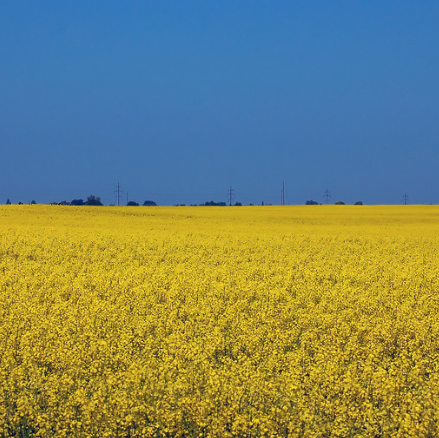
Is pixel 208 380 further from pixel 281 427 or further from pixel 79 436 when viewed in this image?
pixel 79 436

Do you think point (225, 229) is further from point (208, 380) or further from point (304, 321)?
point (208, 380)

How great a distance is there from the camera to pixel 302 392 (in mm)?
5930

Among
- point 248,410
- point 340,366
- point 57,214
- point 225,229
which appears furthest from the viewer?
point 57,214

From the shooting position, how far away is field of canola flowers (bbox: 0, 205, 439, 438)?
5.44 meters

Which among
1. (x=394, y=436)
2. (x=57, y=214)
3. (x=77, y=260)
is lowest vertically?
(x=394, y=436)

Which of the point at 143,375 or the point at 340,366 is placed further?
the point at 340,366

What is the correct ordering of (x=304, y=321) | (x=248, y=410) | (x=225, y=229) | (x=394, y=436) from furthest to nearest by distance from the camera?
(x=225, y=229), (x=304, y=321), (x=248, y=410), (x=394, y=436)

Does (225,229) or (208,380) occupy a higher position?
(225,229)

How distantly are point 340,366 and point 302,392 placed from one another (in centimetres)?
110

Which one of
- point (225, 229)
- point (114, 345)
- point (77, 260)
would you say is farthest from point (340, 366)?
point (225, 229)

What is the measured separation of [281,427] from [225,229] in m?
25.8

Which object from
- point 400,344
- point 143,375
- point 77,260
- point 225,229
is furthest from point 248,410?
point 225,229

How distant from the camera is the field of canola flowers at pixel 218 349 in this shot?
214 inches

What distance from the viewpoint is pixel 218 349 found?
767 cm
